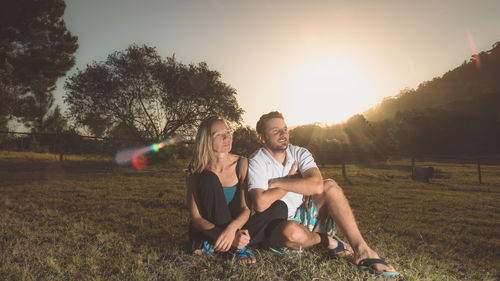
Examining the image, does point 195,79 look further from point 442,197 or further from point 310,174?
point 310,174

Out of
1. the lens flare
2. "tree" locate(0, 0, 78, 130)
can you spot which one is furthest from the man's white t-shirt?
"tree" locate(0, 0, 78, 130)

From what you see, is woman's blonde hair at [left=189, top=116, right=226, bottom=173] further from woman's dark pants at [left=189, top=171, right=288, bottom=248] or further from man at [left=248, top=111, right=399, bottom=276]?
man at [left=248, top=111, right=399, bottom=276]

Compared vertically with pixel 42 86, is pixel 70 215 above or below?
below

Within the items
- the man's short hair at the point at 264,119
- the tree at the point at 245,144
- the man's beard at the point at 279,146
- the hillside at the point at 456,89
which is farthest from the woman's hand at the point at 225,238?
the hillside at the point at 456,89

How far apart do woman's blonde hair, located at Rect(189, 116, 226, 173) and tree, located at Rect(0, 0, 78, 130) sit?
19341 millimetres

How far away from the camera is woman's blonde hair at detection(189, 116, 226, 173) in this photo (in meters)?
2.90

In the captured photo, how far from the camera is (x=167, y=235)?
166 inches

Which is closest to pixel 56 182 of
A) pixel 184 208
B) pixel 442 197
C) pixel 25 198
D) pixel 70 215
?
pixel 25 198

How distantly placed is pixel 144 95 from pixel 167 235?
16.0m

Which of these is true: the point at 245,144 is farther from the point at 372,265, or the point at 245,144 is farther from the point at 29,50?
the point at 29,50

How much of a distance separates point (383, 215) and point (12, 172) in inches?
532

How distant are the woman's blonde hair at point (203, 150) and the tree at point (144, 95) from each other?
15778 millimetres

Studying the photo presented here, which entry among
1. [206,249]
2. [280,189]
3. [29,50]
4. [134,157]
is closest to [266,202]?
[280,189]

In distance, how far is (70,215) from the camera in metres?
5.31
